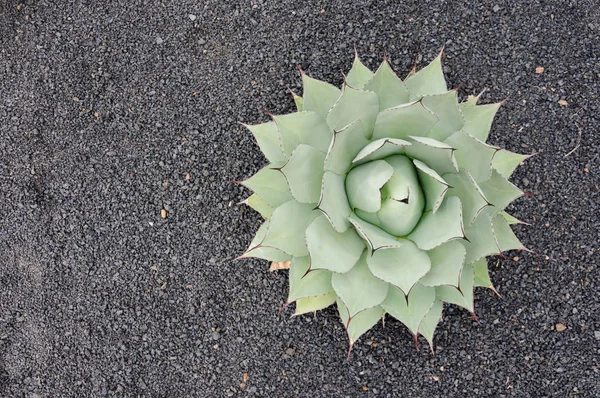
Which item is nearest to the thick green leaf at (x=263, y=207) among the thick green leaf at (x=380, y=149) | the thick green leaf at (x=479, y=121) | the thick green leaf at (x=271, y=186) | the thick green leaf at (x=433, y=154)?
the thick green leaf at (x=271, y=186)

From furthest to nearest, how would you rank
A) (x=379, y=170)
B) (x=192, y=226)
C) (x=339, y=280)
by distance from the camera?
(x=192, y=226) < (x=339, y=280) < (x=379, y=170)

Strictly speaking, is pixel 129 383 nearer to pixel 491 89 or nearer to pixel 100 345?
pixel 100 345

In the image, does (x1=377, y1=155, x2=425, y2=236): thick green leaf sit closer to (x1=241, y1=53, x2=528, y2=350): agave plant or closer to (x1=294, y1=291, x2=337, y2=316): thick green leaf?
(x1=241, y1=53, x2=528, y2=350): agave plant

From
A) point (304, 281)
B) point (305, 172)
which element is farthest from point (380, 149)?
point (304, 281)

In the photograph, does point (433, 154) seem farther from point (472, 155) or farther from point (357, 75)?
point (357, 75)

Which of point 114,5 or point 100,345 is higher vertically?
point 114,5

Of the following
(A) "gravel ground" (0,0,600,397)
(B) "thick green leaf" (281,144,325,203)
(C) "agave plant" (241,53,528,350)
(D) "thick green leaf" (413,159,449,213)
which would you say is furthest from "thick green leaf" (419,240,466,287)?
(A) "gravel ground" (0,0,600,397)

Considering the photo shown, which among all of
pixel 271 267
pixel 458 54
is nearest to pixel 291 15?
pixel 458 54
